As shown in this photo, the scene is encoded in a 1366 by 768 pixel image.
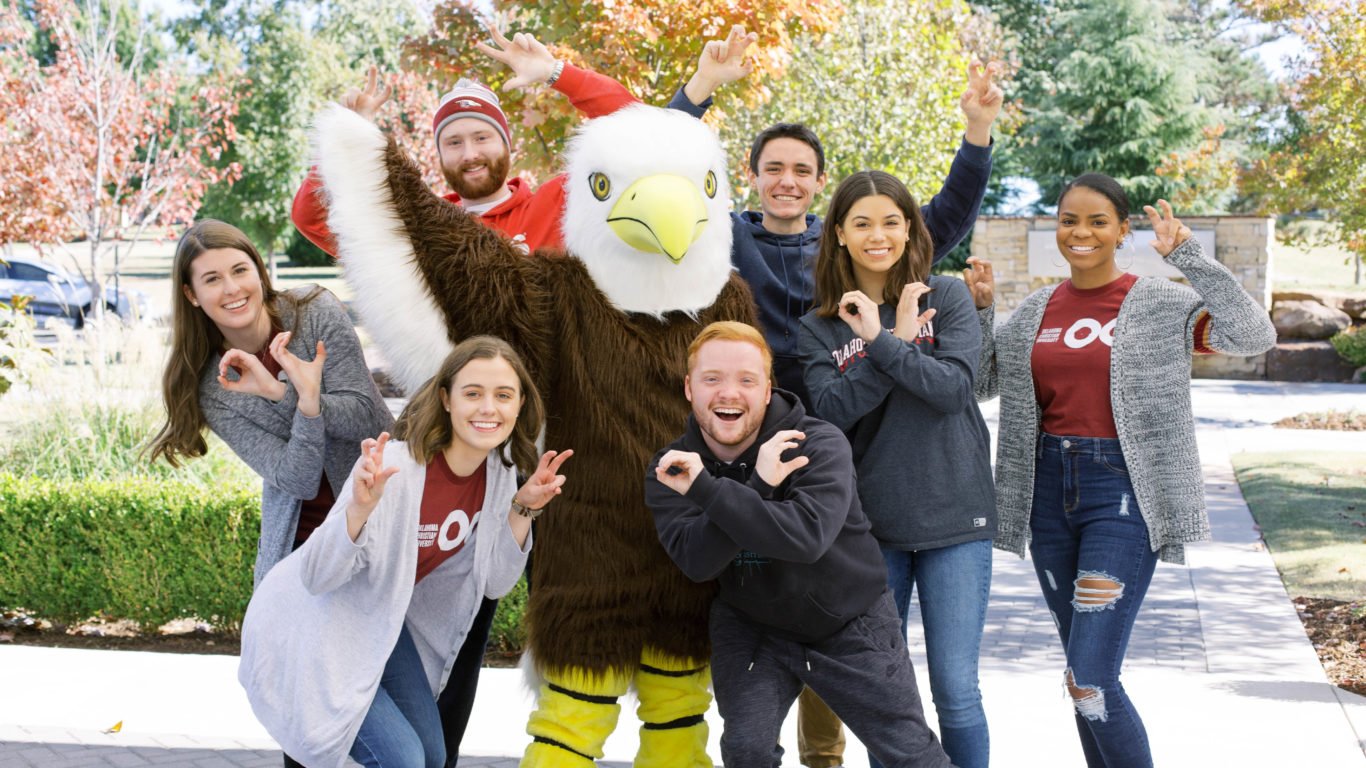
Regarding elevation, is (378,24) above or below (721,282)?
above

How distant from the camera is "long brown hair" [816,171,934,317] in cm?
313

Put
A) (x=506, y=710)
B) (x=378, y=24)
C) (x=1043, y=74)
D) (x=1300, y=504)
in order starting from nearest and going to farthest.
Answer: (x=506, y=710) → (x=1300, y=504) → (x=1043, y=74) → (x=378, y=24)

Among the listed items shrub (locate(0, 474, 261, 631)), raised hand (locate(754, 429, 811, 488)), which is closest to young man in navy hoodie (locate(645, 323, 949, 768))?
raised hand (locate(754, 429, 811, 488))

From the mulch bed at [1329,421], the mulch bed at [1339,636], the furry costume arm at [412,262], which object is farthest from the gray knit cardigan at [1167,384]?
the mulch bed at [1329,421]

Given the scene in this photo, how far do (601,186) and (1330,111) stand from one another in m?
13.0

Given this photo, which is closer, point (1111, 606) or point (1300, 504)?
point (1111, 606)

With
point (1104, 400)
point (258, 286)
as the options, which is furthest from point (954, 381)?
point (258, 286)

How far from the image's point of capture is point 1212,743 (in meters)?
4.03

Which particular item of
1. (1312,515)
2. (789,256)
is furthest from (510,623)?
(1312,515)

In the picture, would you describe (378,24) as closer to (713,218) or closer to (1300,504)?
(1300,504)

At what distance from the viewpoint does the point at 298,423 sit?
9.71 feet

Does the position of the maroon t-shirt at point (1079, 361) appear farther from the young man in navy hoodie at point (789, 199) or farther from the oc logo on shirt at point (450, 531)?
the oc logo on shirt at point (450, 531)

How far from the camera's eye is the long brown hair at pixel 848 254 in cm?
313

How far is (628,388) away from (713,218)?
49cm
